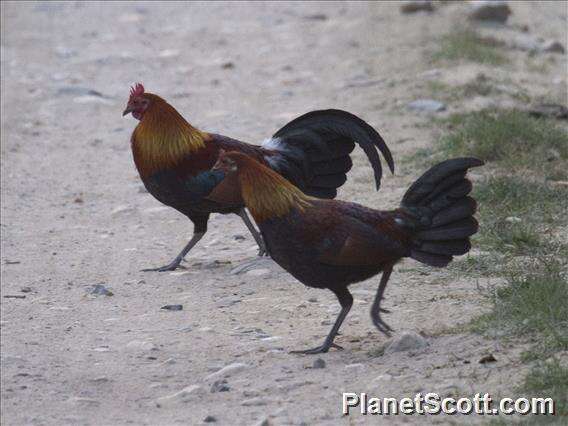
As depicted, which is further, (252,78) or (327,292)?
(252,78)

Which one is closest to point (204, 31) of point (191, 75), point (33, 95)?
point (191, 75)

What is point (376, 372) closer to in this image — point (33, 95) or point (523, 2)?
point (33, 95)

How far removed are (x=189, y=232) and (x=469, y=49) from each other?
563 centimetres

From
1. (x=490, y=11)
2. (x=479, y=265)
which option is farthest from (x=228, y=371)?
(x=490, y=11)

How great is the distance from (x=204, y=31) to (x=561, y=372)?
12098 mm

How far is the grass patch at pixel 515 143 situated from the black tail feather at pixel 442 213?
3.35 metres

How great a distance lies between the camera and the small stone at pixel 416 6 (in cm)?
1627

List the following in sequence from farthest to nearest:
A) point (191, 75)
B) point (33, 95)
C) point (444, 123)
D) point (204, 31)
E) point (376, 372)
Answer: point (204, 31), point (191, 75), point (33, 95), point (444, 123), point (376, 372)

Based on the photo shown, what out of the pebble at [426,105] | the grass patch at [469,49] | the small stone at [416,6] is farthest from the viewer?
the small stone at [416,6]

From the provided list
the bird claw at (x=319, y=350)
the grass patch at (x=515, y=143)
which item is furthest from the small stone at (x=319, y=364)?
the grass patch at (x=515, y=143)

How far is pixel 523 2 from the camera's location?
55.0ft

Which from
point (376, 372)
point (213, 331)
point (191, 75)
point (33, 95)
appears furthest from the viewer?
point (191, 75)

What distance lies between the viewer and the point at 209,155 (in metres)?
8.03

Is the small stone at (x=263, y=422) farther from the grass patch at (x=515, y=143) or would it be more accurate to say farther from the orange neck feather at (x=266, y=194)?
the grass patch at (x=515, y=143)
